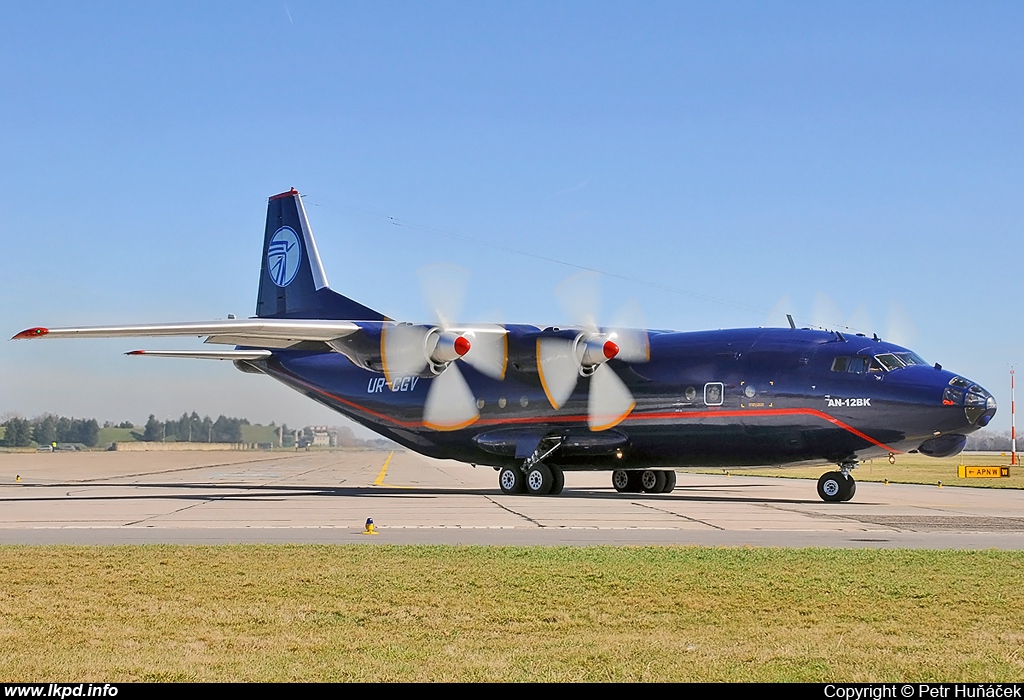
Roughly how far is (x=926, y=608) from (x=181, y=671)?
280 inches

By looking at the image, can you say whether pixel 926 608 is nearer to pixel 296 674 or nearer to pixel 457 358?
pixel 296 674

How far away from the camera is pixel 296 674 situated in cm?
725

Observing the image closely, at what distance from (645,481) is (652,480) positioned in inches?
12.0

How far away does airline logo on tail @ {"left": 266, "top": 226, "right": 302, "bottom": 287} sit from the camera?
3888 cm

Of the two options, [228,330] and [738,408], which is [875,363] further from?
[228,330]

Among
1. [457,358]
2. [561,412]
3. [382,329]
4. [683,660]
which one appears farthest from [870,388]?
[683,660]

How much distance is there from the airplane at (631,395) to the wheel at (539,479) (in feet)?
0.15

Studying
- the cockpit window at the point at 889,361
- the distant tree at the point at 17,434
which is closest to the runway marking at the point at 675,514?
Result: the cockpit window at the point at 889,361

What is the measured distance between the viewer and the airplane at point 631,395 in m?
26.1

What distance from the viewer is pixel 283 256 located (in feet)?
129

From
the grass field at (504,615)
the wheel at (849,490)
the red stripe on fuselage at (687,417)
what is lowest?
the grass field at (504,615)

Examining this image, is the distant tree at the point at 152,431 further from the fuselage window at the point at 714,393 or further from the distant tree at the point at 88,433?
the fuselage window at the point at 714,393

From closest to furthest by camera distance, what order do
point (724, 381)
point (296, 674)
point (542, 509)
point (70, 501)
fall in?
point (296, 674) < point (542, 509) < point (70, 501) < point (724, 381)

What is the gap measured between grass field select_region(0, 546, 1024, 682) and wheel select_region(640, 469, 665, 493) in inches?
740
